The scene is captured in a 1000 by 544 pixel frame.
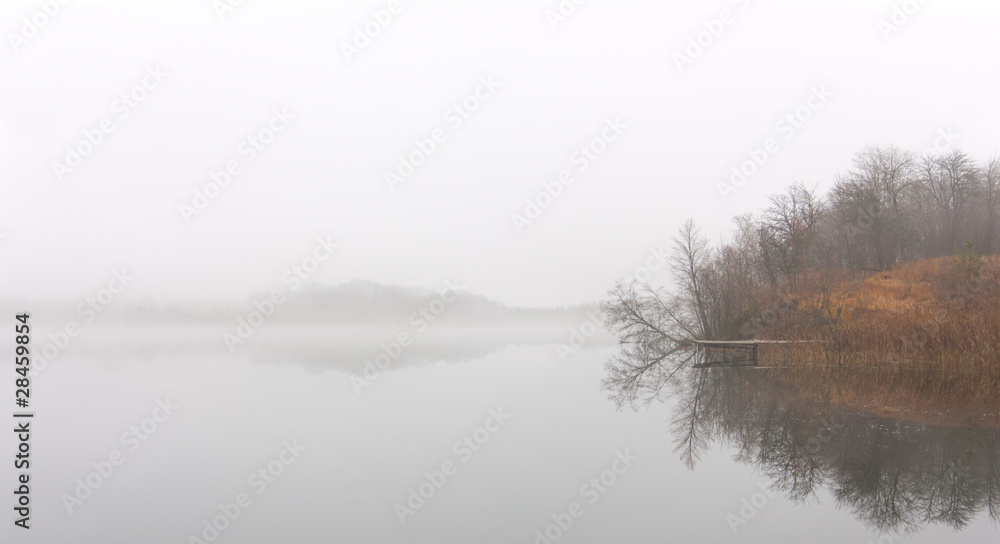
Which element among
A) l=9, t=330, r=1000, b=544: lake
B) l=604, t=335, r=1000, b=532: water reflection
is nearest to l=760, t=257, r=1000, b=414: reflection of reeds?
l=604, t=335, r=1000, b=532: water reflection

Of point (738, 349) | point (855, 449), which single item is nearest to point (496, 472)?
point (855, 449)

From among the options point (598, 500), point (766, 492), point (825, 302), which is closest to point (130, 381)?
point (598, 500)

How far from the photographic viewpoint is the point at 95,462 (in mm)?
9422

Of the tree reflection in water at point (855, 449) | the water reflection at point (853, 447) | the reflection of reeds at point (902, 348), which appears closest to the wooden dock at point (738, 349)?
the reflection of reeds at point (902, 348)

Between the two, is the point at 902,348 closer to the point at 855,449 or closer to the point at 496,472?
the point at 855,449

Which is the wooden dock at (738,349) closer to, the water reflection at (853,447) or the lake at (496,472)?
the water reflection at (853,447)

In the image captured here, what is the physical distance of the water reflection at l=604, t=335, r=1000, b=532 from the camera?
6.48 metres

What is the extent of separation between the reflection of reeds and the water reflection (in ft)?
2.95

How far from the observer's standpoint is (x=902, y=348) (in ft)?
57.3

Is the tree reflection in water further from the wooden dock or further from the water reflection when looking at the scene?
the wooden dock

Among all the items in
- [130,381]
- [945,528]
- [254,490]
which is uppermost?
[130,381]

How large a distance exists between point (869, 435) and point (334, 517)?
838 centimetres

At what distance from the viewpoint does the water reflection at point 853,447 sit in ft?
21.3

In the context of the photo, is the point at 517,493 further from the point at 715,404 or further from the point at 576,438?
the point at 715,404
